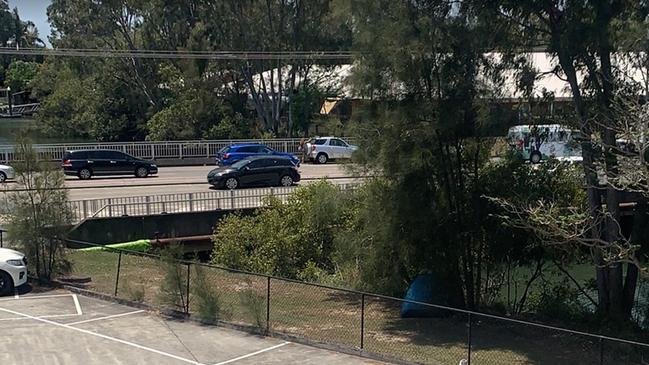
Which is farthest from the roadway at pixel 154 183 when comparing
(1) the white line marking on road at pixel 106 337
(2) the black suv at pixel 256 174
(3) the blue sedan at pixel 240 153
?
(1) the white line marking on road at pixel 106 337

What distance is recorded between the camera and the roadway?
33875 millimetres

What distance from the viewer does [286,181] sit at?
36.7 meters

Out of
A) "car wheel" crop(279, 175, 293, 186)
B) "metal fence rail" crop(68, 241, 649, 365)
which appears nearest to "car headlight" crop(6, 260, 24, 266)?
"metal fence rail" crop(68, 241, 649, 365)

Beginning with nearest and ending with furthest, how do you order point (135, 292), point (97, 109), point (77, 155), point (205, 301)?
point (205, 301), point (135, 292), point (77, 155), point (97, 109)

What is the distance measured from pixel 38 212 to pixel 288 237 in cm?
780

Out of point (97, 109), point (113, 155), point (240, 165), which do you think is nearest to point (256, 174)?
point (240, 165)

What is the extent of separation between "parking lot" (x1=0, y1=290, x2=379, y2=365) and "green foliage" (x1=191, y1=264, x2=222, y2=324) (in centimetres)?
33

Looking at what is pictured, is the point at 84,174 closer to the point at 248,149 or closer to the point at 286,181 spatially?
the point at 248,149

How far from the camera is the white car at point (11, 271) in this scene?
1817 cm

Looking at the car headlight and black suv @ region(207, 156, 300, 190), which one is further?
black suv @ region(207, 156, 300, 190)

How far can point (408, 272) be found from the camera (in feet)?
66.2

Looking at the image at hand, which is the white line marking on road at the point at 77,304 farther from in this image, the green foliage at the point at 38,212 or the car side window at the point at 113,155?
the car side window at the point at 113,155

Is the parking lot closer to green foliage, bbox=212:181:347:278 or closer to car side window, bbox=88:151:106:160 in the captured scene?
green foliage, bbox=212:181:347:278

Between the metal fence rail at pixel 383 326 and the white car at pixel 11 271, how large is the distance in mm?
1816
